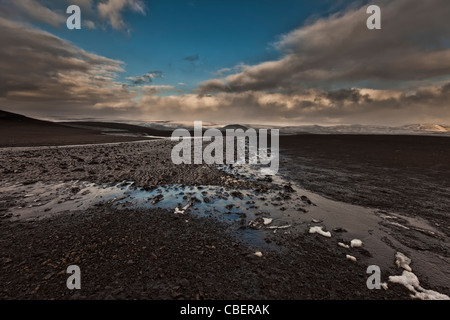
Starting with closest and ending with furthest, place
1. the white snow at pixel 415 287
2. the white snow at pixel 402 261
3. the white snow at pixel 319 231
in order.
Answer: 1. the white snow at pixel 415 287
2. the white snow at pixel 402 261
3. the white snow at pixel 319 231

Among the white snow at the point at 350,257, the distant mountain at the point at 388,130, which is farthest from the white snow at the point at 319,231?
the distant mountain at the point at 388,130

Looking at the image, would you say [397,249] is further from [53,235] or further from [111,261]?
[53,235]

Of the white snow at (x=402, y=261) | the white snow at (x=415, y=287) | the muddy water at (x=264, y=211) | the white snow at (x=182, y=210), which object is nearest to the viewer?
the white snow at (x=415, y=287)

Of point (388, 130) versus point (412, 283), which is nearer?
point (412, 283)

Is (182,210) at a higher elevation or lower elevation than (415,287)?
higher

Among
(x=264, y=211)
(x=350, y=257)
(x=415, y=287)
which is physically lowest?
(x=415, y=287)

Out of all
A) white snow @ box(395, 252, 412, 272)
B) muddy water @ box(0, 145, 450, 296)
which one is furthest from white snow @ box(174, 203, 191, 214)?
Result: white snow @ box(395, 252, 412, 272)

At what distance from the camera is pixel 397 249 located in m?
6.46

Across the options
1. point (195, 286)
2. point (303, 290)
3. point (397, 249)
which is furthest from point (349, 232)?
point (195, 286)

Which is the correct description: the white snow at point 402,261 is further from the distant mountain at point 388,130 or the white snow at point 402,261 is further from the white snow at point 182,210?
the distant mountain at point 388,130

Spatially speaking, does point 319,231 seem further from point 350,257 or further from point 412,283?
point 412,283

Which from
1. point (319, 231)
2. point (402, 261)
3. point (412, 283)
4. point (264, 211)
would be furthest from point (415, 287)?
point (264, 211)

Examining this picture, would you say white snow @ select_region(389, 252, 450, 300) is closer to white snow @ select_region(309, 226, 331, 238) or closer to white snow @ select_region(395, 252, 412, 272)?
white snow @ select_region(395, 252, 412, 272)
